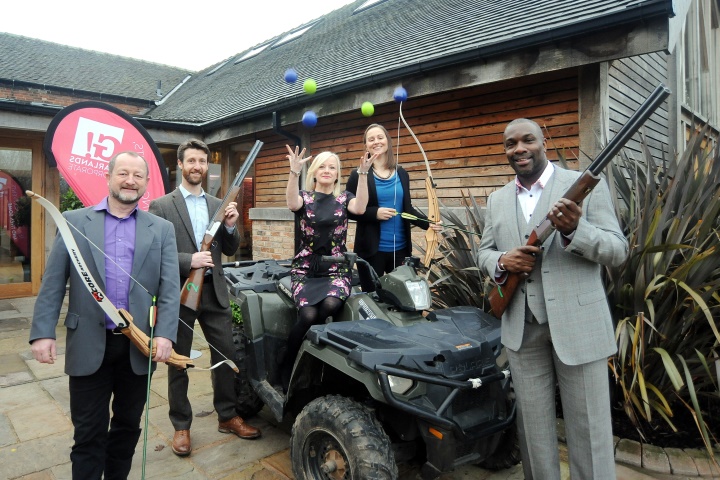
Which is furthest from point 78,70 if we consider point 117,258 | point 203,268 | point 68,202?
point 117,258

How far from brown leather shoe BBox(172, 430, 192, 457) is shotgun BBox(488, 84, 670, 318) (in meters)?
2.24

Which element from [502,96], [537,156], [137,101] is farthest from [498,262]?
[137,101]

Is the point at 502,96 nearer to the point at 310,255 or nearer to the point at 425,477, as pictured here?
A: the point at 310,255

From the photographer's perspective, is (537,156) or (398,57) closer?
(537,156)

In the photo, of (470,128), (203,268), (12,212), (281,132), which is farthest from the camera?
(12,212)

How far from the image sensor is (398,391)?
2037 millimetres

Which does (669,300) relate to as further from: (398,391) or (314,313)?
(314,313)

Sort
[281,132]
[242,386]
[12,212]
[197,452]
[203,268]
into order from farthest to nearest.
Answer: [12,212], [281,132], [242,386], [197,452], [203,268]

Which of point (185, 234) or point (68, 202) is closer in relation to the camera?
point (185, 234)

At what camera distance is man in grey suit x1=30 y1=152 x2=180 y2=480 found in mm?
2127

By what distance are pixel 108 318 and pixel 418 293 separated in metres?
1.52

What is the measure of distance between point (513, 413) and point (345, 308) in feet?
3.50

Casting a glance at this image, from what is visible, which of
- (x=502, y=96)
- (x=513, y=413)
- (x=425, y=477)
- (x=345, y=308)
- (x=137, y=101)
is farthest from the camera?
(x=137, y=101)

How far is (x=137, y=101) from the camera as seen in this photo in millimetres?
13914
